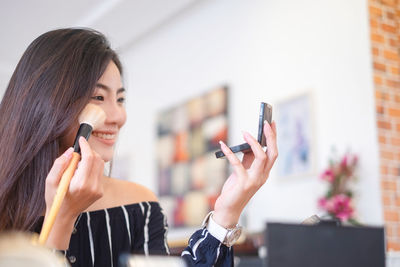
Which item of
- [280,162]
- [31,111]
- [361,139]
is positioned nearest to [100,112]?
[31,111]

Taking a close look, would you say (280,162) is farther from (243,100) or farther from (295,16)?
(295,16)

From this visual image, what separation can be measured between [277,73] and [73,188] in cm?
287

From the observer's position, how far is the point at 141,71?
201 inches

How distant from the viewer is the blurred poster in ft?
13.2

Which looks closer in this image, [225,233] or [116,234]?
[225,233]

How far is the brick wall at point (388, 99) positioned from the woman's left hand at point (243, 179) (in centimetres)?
213

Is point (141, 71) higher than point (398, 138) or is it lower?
higher

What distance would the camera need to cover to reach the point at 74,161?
3.04 ft

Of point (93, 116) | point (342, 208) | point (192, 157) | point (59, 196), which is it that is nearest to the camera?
point (59, 196)

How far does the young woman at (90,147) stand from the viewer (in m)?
1.04

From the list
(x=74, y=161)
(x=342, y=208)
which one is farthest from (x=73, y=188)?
(x=342, y=208)

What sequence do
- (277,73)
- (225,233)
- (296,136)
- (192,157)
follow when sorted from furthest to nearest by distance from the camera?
(192,157)
(277,73)
(296,136)
(225,233)

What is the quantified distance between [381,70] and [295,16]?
74cm

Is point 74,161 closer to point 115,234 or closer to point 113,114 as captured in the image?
point 113,114
